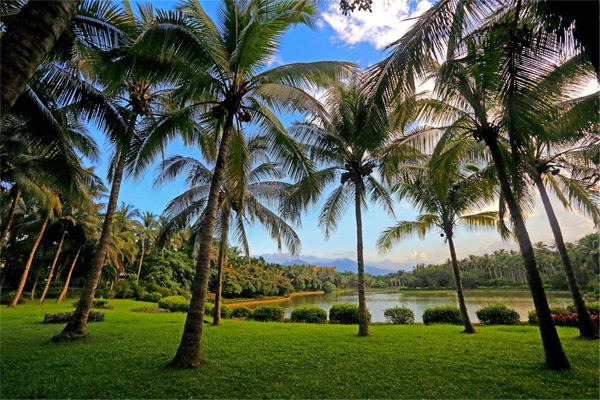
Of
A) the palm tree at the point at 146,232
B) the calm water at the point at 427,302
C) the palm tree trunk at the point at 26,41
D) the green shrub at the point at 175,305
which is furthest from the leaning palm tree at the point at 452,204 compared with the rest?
the palm tree at the point at 146,232

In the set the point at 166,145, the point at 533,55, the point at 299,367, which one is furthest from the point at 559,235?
the point at 166,145

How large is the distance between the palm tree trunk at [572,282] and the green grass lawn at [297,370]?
875mm

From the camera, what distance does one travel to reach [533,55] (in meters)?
4.23

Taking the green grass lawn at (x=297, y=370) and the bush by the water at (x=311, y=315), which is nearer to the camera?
the green grass lawn at (x=297, y=370)

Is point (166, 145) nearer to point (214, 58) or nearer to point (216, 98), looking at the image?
point (216, 98)

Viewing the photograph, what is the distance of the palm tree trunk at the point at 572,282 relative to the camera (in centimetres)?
820

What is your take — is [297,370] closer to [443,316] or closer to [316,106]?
[316,106]

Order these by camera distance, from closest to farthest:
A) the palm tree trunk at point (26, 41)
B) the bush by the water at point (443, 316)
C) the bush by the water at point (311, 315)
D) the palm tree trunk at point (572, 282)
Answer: the palm tree trunk at point (26, 41) < the palm tree trunk at point (572, 282) < the bush by the water at point (443, 316) < the bush by the water at point (311, 315)

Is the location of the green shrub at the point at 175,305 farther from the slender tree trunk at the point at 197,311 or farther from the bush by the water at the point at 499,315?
the bush by the water at the point at 499,315

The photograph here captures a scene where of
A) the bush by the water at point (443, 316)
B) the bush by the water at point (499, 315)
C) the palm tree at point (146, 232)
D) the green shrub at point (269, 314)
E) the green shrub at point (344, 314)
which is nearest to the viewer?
the bush by the water at point (499, 315)

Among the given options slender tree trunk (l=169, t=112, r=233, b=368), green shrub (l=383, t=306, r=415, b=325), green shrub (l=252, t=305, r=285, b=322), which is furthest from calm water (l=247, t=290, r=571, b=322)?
slender tree trunk (l=169, t=112, r=233, b=368)

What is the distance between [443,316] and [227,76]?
1413cm

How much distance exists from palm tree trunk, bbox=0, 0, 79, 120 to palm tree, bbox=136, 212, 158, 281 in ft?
112

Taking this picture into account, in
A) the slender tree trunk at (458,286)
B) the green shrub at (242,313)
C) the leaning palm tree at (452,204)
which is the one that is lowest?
the green shrub at (242,313)
